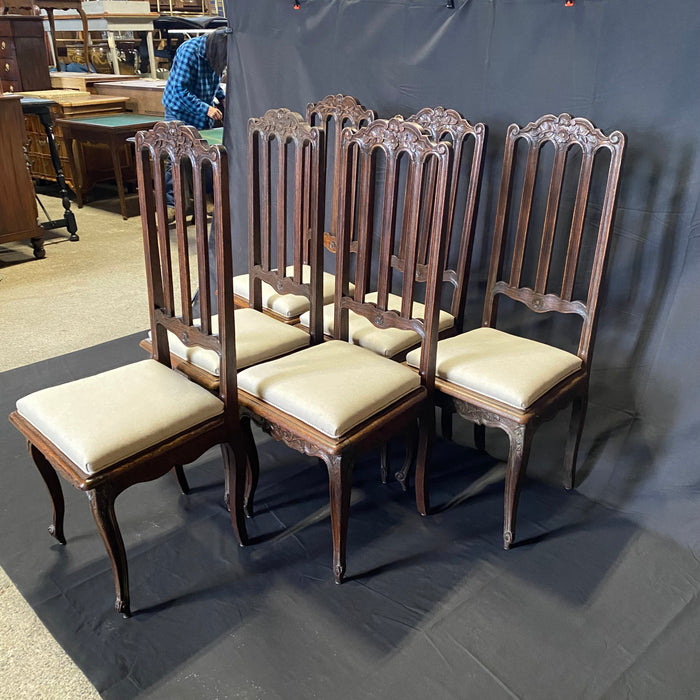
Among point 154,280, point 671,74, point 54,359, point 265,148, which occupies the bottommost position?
point 54,359

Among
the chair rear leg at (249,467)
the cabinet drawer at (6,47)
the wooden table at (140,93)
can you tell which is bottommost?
the chair rear leg at (249,467)

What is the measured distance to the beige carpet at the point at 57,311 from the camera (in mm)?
1433

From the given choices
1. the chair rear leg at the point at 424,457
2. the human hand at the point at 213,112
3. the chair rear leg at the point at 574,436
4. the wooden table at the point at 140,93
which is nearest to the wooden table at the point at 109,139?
the wooden table at the point at 140,93

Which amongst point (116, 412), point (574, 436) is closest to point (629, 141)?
point (574, 436)

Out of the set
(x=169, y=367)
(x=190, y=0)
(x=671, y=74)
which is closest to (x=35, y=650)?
(x=169, y=367)

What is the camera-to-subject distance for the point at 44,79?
5.91 meters

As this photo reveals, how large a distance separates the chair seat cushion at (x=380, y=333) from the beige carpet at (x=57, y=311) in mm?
1138

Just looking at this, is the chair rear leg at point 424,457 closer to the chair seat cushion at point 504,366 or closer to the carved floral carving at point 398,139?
the chair seat cushion at point 504,366

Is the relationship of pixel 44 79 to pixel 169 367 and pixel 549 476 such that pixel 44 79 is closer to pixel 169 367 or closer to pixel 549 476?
pixel 169 367

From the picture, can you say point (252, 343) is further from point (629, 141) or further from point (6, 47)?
point (6, 47)

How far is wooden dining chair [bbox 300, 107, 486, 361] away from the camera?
199cm

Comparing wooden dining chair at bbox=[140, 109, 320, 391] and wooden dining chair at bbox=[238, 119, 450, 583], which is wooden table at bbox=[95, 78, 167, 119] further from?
wooden dining chair at bbox=[238, 119, 450, 583]

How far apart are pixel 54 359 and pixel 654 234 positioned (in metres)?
2.47

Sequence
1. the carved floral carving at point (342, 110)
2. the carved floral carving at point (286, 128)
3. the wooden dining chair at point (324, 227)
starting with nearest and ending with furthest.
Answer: the carved floral carving at point (286, 128), the wooden dining chair at point (324, 227), the carved floral carving at point (342, 110)
